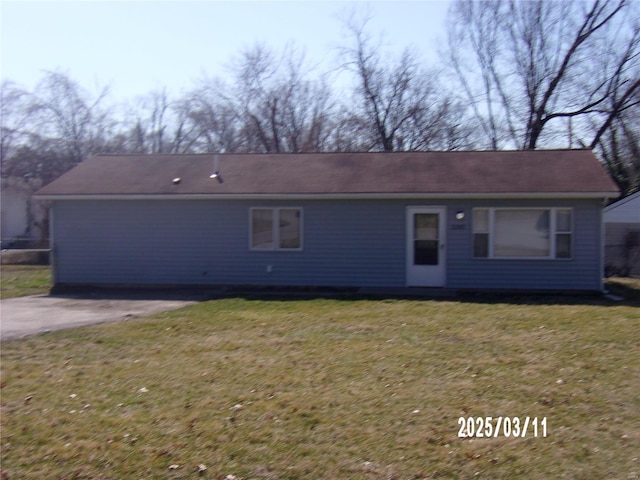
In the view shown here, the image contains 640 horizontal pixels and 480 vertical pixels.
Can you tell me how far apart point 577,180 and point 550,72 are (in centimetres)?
1741

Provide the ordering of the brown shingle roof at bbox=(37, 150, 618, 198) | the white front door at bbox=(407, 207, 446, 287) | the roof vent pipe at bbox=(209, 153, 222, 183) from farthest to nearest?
1. the roof vent pipe at bbox=(209, 153, 222, 183)
2. the white front door at bbox=(407, 207, 446, 287)
3. the brown shingle roof at bbox=(37, 150, 618, 198)

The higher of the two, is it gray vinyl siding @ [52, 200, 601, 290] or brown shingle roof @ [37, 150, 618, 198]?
brown shingle roof @ [37, 150, 618, 198]

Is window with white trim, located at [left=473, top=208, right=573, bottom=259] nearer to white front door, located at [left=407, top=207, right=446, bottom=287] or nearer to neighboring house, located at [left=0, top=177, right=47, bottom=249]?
white front door, located at [left=407, top=207, right=446, bottom=287]

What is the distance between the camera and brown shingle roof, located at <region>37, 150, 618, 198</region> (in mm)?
16469

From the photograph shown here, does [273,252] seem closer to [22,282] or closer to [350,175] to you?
[350,175]

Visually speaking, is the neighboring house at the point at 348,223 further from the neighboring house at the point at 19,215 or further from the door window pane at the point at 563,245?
the neighboring house at the point at 19,215

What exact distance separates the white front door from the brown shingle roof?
69 cm

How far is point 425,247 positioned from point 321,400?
10.7 metres

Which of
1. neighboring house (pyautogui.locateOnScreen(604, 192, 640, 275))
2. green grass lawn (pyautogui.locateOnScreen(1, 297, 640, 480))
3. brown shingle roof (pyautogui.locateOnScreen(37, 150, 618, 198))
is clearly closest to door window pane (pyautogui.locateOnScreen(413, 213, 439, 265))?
brown shingle roof (pyautogui.locateOnScreen(37, 150, 618, 198))

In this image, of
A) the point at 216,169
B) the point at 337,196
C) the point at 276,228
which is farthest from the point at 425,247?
the point at 216,169

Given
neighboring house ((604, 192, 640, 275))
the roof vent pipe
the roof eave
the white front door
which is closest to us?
the roof eave

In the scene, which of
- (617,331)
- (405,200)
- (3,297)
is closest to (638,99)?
(405,200)

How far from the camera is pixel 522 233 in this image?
16.5 metres

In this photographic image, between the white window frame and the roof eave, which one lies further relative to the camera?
the white window frame
